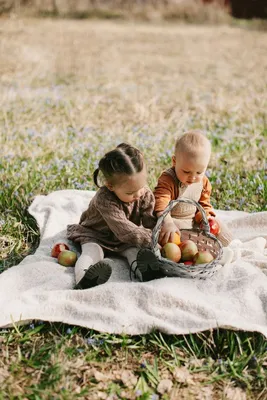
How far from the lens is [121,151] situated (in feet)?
12.3

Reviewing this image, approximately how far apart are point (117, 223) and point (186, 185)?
0.74 meters

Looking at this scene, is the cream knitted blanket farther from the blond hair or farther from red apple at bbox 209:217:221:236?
the blond hair

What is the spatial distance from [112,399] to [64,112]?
5.34 meters

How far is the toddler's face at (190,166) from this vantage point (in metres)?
3.97

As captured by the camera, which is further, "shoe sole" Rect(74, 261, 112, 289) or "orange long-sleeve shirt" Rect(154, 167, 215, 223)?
"orange long-sleeve shirt" Rect(154, 167, 215, 223)

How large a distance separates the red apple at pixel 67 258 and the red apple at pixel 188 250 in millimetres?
815

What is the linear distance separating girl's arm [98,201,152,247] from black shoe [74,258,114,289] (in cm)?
29

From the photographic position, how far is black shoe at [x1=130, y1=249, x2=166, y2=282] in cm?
364

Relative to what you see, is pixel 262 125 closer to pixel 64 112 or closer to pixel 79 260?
pixel 64 112

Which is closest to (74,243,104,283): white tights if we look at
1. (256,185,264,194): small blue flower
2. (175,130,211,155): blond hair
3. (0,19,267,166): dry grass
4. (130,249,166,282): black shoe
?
(130,249,166,282): black shoe

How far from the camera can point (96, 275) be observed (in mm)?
3676

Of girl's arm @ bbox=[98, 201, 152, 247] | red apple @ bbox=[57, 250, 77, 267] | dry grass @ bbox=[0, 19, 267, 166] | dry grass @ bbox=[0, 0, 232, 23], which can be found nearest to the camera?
girl's arm @ bbox=[98, 201, 152, 247]

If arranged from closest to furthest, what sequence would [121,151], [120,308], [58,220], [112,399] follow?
1. [112,399]
2. [120,308]
3. [121,151]
4. [58,220]

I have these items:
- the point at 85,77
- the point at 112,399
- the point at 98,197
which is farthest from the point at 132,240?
the point at 85,77
